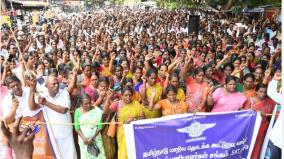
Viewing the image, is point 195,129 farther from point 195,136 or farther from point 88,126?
point 88,126

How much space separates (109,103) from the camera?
5105 mm

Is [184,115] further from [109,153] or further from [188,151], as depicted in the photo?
[109,153]

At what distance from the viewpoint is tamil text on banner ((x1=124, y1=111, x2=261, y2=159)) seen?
4.82 metres

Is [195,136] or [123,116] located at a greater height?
[123,116]

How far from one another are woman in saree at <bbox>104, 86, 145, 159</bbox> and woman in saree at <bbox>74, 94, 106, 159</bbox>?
0.53 ft

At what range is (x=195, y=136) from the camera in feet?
16.0

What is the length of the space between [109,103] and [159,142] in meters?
0.76

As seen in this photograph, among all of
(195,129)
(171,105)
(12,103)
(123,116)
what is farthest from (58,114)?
(195,129)

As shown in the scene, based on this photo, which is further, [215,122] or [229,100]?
[229,100]

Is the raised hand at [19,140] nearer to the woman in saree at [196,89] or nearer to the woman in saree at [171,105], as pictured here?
the woman in saree at [171,105]

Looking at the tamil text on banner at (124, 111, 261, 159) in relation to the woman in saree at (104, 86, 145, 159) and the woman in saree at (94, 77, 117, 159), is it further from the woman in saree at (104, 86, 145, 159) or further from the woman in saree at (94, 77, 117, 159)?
the woman in saree at (94, 77, 117, 159)

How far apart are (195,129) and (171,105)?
520 mm

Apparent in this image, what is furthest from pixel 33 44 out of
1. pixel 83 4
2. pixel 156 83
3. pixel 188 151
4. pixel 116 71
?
pixel 83 4

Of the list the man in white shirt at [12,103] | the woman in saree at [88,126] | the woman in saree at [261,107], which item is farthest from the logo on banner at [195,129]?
the man in white shirt at [12,103]
